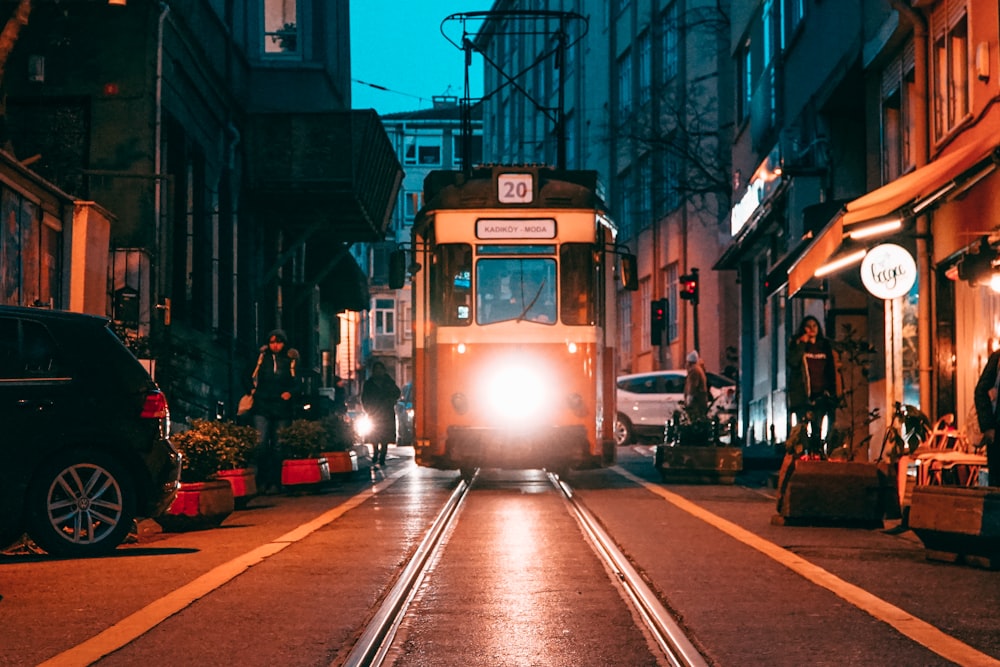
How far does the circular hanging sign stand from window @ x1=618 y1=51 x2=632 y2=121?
115 ft

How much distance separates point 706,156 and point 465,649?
127 feet

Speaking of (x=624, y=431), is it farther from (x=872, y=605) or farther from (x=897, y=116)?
(x=872, y=605)

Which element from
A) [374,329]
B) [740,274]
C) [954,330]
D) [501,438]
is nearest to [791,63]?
[740,274]

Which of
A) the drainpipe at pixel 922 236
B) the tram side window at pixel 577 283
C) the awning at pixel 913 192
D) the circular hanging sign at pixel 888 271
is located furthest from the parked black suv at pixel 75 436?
the drainpipe at pixel 922 236

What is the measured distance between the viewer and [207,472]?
14.9 metres

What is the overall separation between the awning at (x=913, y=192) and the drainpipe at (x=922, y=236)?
3.16 metres

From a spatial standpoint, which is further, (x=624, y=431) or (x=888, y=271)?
(x=624, y=431)

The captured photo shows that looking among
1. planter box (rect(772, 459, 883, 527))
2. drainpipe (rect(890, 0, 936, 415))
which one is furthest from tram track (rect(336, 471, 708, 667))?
drainpipe (rect(890, 0, 936, 415))

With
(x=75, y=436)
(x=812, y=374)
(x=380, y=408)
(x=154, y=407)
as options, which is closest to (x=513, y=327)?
(x=812, y=374)

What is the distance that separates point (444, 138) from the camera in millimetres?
98125

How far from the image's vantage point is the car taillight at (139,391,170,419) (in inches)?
479

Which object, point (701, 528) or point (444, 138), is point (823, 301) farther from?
point (444, 138)

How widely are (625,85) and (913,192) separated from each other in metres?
40.3

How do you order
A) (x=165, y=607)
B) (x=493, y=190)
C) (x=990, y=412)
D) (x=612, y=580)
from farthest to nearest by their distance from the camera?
(x=493, y=190) → (x=990, y=412) → (x=612, y=580) → (x=165, y=607)
